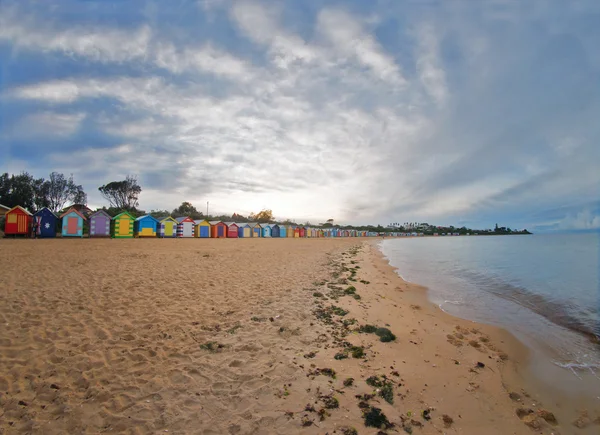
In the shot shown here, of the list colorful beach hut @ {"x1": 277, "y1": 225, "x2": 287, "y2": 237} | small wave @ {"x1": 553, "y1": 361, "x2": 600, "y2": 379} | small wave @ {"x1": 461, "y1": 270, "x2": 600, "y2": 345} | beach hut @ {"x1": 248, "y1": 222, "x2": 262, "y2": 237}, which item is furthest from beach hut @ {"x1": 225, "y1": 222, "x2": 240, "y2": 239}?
small wave @ {"x1": 553, "y1": 361, "x2": 600, "y2": 379}

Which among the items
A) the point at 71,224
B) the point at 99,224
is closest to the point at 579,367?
the point at 99,224

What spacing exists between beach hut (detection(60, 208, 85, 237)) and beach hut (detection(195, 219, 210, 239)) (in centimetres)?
1611

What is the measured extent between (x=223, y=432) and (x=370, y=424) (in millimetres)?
1792

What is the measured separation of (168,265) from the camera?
13.1m

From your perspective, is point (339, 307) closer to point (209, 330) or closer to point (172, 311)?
point (209, 330)

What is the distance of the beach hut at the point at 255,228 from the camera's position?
57194 millimetres

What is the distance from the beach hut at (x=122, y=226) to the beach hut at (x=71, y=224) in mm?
3266

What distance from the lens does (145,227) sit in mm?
36625

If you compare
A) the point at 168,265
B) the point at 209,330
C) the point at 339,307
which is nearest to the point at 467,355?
the point at 339,307

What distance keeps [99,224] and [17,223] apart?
6977 mm

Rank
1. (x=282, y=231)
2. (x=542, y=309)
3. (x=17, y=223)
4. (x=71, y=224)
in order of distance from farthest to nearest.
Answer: (x=282, y=231)
(x=71, y=224)
(x=17, y=223)
(x=542, y=309)

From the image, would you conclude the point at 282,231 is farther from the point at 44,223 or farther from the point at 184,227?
the point at 44,223

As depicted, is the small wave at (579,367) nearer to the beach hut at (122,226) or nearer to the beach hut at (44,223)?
the beach hut at (122,226)

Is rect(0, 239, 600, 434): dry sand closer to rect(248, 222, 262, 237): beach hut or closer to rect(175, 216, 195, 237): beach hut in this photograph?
rect(175, 216, 195, 237): beach hut
